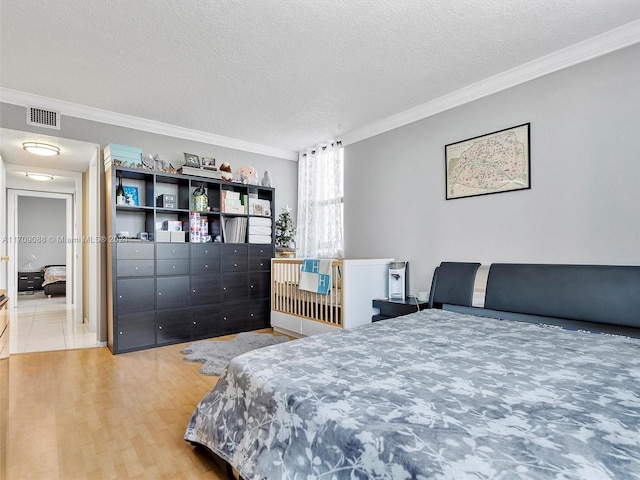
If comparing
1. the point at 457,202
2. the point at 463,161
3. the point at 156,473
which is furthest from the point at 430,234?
the point at 156,473

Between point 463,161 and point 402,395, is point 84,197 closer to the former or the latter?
point 463,161

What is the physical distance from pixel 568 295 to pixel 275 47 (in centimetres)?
270

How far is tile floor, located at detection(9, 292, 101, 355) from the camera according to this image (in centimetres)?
371

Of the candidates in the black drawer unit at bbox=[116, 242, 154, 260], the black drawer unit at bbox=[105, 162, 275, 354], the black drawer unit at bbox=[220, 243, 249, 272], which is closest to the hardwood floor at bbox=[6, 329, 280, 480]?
the black drawer unit at bbox=[105, 162, 275, 354]

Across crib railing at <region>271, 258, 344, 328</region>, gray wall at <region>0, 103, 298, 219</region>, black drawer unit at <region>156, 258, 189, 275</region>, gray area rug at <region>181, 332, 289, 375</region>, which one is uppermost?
gray wall at <region>0, 103, 298, 219</region>

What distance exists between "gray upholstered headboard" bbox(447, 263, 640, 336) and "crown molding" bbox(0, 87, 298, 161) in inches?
135

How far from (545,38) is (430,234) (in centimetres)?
179

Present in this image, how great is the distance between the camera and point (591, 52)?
246cm

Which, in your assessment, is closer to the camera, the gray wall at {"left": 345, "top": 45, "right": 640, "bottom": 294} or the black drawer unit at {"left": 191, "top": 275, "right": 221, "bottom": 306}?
the gray wall at {"left": 345, "top": 45, "right": 640, "bottom": 294}

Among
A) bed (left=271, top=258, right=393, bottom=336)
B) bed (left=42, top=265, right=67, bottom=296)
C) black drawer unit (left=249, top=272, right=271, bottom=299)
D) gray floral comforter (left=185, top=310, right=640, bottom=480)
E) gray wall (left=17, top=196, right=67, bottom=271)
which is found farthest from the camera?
gray wall (left=17, top=196, right=67, bottom=271)

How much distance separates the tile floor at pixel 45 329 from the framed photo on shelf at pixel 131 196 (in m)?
1.58

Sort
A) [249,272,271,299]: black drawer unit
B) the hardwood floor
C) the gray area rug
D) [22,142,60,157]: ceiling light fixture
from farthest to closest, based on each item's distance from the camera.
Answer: [249,272,271,299]: black drawer unit, [22,142,60,157]: ceiling light fixture, the gray area rug, the hardwood floor

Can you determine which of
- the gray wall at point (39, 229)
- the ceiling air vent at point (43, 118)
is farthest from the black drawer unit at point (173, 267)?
the gray wall at point (39, 229)

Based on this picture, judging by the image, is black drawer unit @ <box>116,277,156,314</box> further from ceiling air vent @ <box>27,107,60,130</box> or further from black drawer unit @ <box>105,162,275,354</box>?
ceiling air vent @ <box>27,107,60,130</box>
